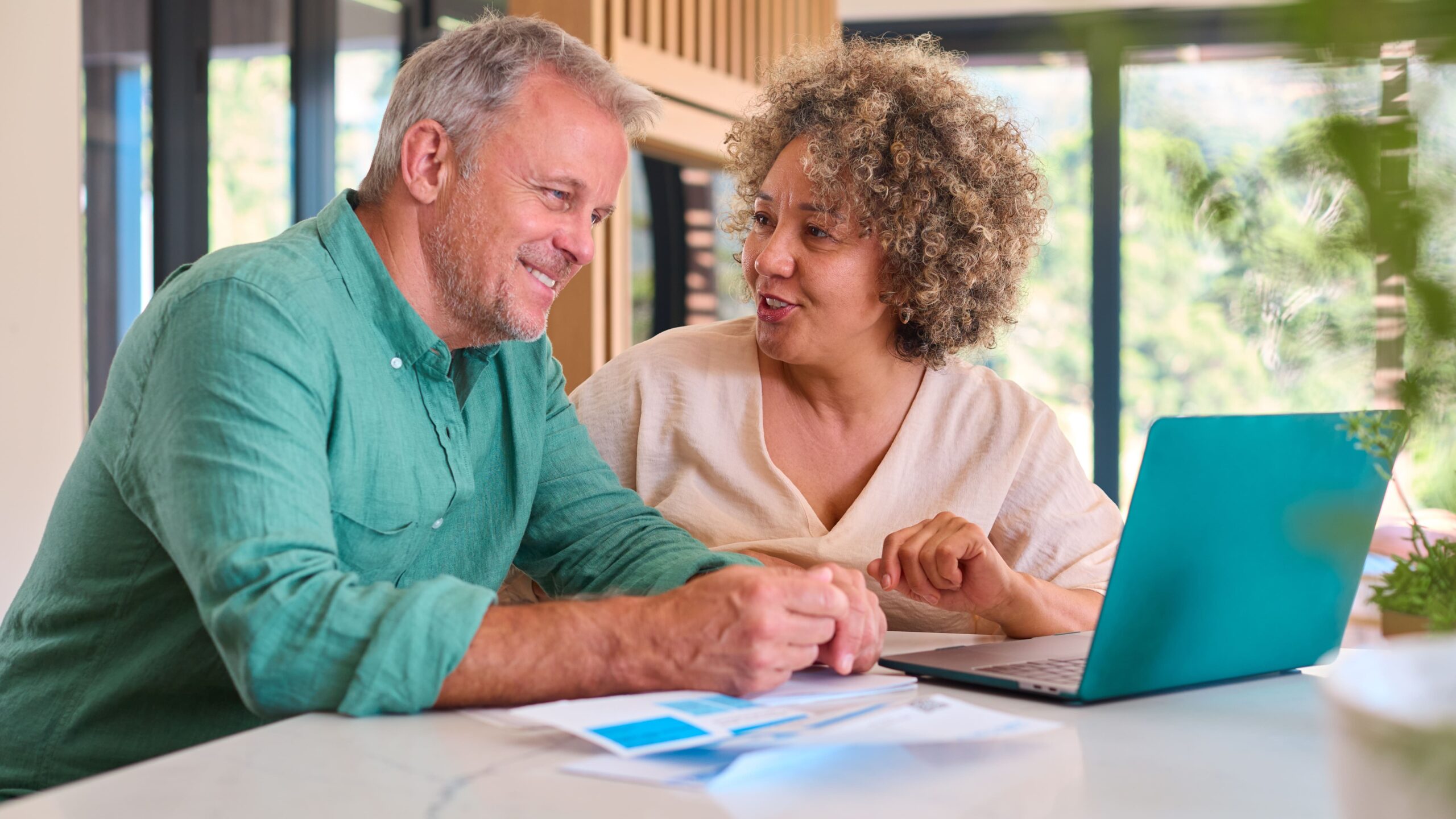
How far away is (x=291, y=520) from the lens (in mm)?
1021

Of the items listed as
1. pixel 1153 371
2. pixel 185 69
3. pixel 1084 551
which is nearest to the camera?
pixel 1084 551

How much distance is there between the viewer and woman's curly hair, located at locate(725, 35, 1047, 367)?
1832 millimetres

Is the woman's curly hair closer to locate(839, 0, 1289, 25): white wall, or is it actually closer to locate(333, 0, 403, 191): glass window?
locate(333, 0, 403, 191): glass window

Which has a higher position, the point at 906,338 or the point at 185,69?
the point at 185,69

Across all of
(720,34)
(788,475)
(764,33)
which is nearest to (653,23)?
(720,34)

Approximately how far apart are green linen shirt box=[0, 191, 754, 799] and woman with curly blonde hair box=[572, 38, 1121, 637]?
21 cm

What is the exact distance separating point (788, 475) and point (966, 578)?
0.48 meters

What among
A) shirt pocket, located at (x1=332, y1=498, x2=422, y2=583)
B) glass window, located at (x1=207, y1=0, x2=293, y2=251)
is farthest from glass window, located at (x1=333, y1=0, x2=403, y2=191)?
shirt pocket, located at (x1=332, y1=498, x2=422, y2=583)

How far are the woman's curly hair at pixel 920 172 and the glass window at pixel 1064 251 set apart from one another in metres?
2.79

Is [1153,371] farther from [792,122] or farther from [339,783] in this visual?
[339,783]

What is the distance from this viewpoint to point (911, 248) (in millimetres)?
1843

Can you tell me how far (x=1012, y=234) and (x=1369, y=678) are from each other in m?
1.58

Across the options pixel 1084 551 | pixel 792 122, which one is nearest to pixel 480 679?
pixel 1084 551

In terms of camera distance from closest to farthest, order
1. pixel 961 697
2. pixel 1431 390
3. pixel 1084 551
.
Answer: pixel 1431 390 → pixel 961 697 → pixel 1084 551
